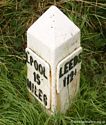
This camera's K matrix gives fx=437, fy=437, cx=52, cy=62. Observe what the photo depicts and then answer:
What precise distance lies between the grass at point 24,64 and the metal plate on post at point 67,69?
7.3 inches

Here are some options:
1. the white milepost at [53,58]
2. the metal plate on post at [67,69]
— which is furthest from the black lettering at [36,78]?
the metal plate on post at [67,69]

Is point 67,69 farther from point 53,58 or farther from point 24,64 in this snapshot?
point 24,64

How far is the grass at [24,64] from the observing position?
2.42 meters

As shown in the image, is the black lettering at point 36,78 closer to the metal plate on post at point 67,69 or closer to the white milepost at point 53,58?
the white milepost at point 53,58

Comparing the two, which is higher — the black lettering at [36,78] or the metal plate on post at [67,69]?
the metal plate on post at [67,69]

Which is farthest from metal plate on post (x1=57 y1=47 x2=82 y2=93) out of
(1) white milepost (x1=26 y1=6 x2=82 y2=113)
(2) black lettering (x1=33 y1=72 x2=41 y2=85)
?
(2) black lettering (x1=33 y1=72 x2=41 y2=85)

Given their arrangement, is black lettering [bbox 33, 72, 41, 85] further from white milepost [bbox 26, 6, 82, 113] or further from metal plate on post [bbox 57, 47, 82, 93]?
metal plate on post [bbox 57, 47, 82, 93]

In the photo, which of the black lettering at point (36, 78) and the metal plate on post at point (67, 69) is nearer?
the metal plate on post at point (67, 69)

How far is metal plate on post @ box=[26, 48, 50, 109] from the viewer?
7.34ft

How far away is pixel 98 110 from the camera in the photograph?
2.43m

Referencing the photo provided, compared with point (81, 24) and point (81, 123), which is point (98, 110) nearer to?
point (81, 123)

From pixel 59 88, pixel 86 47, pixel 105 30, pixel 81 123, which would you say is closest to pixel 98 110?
pixel 81 123

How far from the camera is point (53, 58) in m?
2.15

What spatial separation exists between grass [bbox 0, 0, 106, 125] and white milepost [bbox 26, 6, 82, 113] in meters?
0.10
